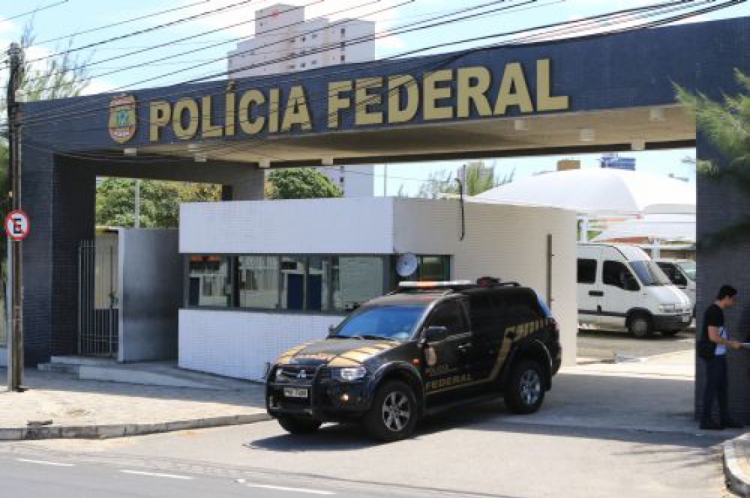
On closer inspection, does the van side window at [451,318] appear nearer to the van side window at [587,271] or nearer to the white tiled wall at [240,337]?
the white tiled wall at [240,337]

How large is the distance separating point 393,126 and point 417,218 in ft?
5.54

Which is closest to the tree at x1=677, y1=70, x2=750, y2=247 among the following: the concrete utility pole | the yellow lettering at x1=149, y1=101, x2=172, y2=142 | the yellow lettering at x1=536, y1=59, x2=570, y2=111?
the yellow lettering at x1=536, y1=59, x2=570, y2=111

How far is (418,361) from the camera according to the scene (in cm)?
1312

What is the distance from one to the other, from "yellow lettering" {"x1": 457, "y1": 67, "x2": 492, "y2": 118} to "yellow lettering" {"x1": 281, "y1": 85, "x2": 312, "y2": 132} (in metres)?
3.10

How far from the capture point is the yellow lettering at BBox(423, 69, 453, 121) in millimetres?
16297

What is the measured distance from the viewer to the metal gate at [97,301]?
22359mm

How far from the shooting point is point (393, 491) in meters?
9.91

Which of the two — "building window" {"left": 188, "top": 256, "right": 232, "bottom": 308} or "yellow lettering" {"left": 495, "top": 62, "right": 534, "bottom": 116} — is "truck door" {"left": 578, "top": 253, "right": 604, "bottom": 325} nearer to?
"building window" {"left": 188, "top": 256, "right": 232, "bottom": 308}

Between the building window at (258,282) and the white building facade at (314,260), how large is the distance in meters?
0.02

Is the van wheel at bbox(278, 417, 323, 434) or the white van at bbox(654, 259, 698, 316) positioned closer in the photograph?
the van wheel at bbox(278, 417, 323, 434)

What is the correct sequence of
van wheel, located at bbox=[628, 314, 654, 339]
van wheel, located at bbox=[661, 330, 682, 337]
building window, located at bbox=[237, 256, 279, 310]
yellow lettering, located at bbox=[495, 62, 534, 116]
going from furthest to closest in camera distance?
van wheel, located at bbox=[661, 330, 682, 337] → van wheel, located at bbox=[628, 314, 654, 339] → building window, located at bbox=[237, 256, 279, 310] → yellow lettering, located at bbox=[495, 62, 534, 116]

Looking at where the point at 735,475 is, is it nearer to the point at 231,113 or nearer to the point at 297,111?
the point at 297,111

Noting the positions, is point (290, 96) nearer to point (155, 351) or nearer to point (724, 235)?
point (155, 351)

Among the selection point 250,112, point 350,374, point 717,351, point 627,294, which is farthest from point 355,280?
point 627,294
